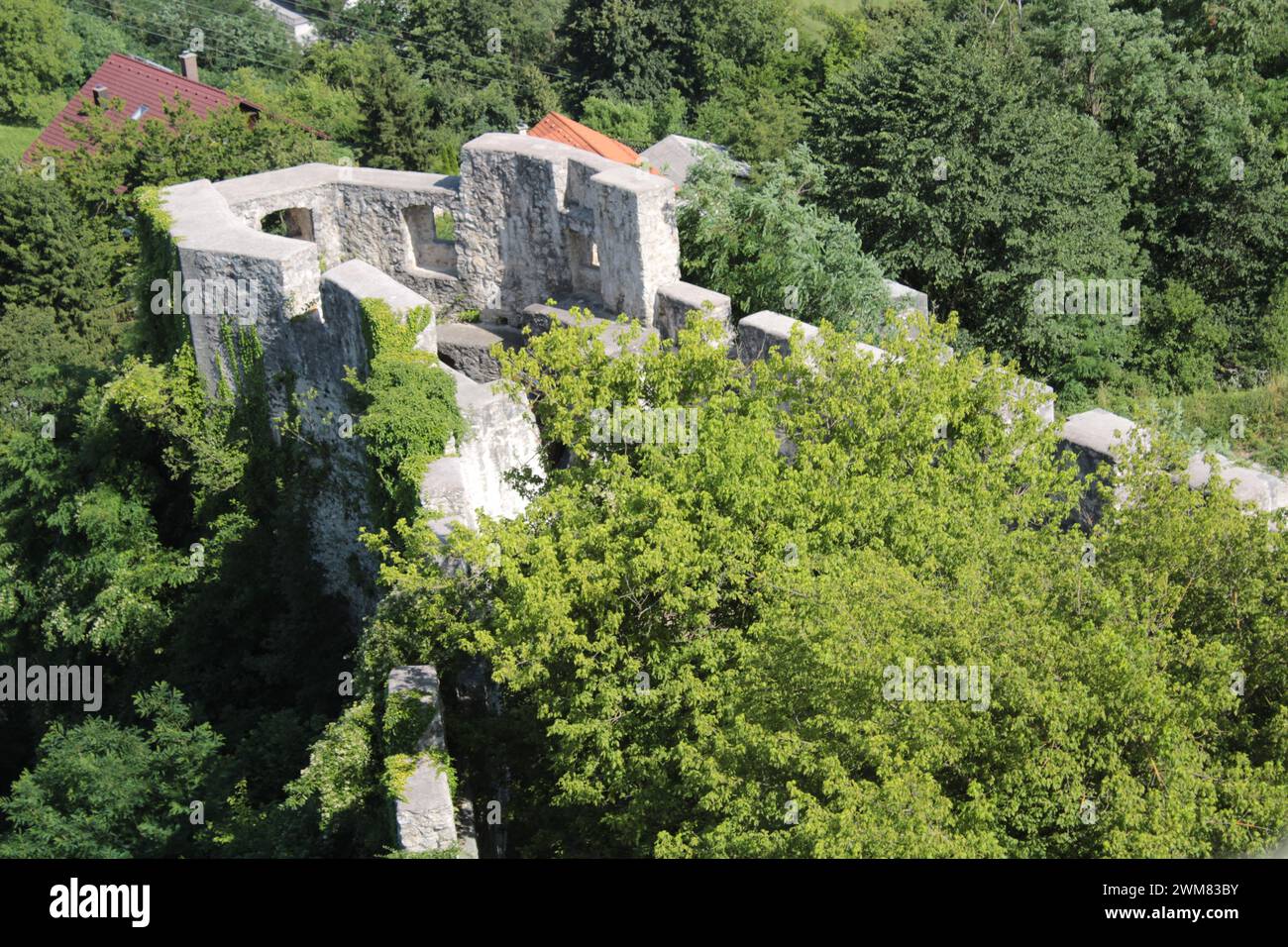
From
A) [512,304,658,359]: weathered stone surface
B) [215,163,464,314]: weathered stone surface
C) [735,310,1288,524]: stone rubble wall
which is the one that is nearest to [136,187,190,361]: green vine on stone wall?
[215,163,464,314]: weathered stone surface

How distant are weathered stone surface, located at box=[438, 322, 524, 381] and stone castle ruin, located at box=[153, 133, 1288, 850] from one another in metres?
0.04

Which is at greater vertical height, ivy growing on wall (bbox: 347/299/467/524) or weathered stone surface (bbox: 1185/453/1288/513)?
ivy growing on wall (bbox: 347/299/467/524)

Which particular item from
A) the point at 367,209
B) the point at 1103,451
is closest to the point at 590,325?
the point at 1103,451

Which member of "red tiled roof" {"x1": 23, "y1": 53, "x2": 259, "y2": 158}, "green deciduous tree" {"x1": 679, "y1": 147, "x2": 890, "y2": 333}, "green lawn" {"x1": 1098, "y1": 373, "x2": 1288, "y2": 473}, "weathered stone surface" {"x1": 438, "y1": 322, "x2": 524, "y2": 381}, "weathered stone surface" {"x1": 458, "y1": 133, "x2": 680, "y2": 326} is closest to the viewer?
"weathered stone surface" {"x1": 458, "y1": 133, "x2": 680, "y2": 326}

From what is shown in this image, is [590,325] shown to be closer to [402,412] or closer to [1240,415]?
[402,412]

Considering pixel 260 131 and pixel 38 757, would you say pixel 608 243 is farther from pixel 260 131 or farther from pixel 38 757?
pixel 260 131

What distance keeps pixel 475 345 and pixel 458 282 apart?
69.5 inches

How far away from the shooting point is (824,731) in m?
13.4

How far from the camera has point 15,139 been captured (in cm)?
6431

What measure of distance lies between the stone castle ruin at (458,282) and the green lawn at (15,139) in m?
39.3

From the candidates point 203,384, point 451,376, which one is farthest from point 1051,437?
point 203,384

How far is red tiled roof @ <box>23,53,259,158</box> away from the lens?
49.2 meters

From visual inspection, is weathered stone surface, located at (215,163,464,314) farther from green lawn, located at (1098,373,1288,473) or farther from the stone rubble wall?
green lawn, located at (1098,373,1288,473)

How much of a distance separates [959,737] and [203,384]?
49.5ft
